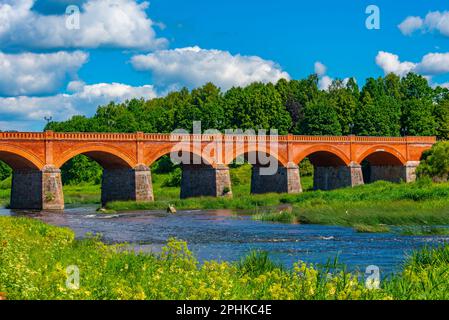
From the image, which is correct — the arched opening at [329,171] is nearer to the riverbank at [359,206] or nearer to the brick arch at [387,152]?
the brick arch at [387,152]

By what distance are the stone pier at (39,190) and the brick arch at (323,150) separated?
25.7m

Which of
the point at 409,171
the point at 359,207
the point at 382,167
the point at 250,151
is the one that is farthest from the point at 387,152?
the point at 359,207

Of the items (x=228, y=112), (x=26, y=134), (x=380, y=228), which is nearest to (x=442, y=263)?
(x=380, y=228)

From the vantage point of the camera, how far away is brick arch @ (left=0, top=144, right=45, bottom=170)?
52875mm

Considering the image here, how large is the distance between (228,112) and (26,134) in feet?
140

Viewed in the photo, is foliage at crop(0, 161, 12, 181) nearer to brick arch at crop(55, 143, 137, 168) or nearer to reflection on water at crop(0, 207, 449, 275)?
brick arch at crop(55, 143, 137, 168)

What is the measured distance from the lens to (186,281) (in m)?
11.4

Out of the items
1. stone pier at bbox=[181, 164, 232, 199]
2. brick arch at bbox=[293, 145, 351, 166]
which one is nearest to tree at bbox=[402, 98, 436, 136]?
brick arch at bbox=[293, 145, 351, 166]

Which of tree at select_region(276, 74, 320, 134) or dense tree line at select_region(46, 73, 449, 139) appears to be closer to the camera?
dense tree line at select_region(46, 73, 449, 139)

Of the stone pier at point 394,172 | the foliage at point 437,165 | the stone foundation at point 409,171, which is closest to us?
the foliage at point 437,165

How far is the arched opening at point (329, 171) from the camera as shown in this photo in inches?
2894

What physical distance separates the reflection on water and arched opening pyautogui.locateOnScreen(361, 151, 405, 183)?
36529 mm

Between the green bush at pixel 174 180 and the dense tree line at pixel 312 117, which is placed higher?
the dense tree line at pixel 312 117

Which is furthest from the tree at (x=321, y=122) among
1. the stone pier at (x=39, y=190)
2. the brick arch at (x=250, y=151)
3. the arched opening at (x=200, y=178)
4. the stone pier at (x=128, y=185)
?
the stone pier at (x=39, y=190)
